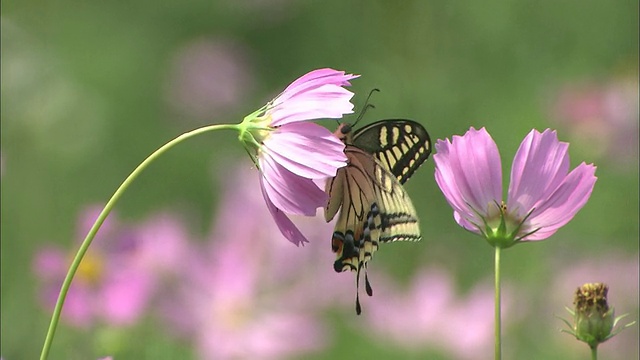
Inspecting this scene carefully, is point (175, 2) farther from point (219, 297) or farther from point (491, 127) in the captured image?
point (219, 297)

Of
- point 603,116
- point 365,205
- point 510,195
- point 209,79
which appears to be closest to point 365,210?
point 365,205

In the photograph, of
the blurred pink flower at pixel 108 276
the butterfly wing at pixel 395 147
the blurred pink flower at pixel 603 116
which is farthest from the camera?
the blurred pink flower at pixel 603 116

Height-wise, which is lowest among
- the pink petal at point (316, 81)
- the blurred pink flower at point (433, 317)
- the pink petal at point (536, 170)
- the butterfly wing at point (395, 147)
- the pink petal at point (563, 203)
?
the pink petal at point (563, 203)

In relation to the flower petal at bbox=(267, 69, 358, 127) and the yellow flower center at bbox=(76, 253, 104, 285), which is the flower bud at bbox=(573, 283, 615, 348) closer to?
the flower petal at bbox=(267, 69, 358, 127)

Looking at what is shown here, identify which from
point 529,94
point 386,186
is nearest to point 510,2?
point 529,94

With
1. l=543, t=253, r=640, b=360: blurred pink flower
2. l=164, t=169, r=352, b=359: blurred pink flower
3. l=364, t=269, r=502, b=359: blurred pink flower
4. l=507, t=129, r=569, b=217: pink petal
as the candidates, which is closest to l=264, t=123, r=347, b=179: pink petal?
l=507, t=129, r=569, b=217: pink petal

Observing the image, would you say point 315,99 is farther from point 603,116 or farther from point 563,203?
point 603,116

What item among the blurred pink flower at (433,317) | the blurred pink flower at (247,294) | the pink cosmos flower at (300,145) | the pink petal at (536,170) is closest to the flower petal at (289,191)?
the pink cosmos flower at (300,145)

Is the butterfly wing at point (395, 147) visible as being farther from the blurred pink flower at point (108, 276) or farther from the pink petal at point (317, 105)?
the blurred pink flower at point (108, 276)
